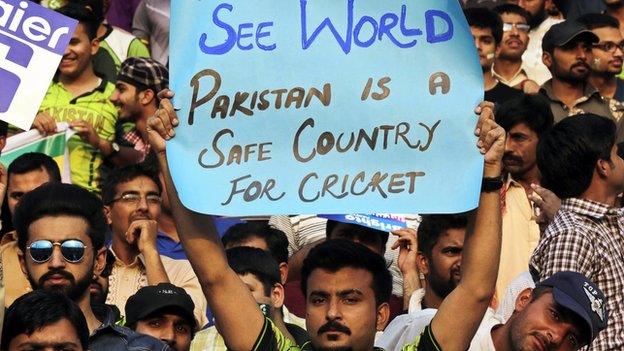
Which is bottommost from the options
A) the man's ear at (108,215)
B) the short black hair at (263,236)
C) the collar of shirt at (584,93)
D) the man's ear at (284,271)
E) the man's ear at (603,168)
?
the man's ear at (284,271)

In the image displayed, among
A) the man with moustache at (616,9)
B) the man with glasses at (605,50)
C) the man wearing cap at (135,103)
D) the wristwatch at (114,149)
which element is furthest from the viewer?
the man with moustache at (616,9)

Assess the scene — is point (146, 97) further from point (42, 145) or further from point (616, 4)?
point (616, 4)

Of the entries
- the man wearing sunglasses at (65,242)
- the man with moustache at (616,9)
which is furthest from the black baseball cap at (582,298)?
the man with moustache at (616,9)

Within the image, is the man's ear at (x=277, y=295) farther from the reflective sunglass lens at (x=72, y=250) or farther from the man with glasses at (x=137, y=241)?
the reflective sunglass lens at (x=72, y=250)

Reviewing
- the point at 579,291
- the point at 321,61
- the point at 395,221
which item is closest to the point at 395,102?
the point at 321,61

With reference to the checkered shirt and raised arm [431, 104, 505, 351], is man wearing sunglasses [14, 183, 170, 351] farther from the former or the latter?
the checkered shirt
